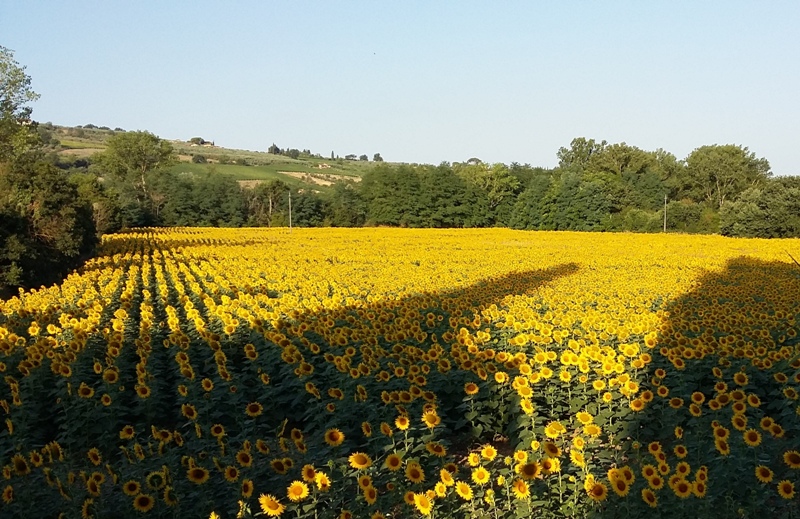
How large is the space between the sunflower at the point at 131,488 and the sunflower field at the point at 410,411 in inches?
4.3

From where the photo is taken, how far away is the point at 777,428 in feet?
12.6

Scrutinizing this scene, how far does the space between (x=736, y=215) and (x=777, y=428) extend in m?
49.4

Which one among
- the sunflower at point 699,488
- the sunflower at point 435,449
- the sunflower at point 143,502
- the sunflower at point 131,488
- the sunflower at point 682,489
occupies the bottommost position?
the sunflower at point 143,502

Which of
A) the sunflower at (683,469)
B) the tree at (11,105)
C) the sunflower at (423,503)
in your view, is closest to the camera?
the sunflower at (423,503)

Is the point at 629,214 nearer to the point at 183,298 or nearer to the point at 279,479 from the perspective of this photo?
the point at 183,298

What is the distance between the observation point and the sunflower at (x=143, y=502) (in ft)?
11.7

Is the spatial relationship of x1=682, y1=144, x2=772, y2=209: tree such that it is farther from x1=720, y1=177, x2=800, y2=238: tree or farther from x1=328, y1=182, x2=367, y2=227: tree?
x1=328, y1=182, x2=367, y2=227: tree

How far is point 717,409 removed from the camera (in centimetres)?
459

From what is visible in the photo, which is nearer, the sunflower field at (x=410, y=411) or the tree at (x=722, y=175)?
the sunflower field at (x=410, y=411)

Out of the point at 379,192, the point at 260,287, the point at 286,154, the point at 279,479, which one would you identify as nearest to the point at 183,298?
the point at 260,287

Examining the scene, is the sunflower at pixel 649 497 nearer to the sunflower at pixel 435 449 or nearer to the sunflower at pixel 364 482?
the sunflower at pixel 435 449

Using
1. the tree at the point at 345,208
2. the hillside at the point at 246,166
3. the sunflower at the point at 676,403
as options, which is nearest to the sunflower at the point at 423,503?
the sunflower at the point at 676,403

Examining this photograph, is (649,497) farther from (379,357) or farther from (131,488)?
(379,357)

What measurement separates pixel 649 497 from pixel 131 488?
2985 mm
